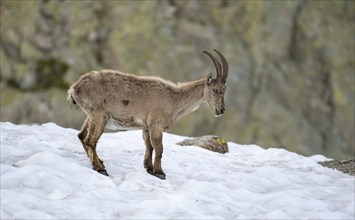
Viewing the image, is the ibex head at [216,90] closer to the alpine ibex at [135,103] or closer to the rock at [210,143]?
the alpine ibex at [135,103]

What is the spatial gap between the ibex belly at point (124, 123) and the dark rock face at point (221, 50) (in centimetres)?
4945

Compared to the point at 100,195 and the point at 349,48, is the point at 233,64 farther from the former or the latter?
the point at 100,195

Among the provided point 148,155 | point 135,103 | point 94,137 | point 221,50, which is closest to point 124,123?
point 135,103

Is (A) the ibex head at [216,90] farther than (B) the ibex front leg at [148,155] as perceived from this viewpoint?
Yes

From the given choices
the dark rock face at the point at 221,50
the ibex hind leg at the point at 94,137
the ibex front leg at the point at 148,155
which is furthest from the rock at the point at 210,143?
the dark rock face at the point at 221,50

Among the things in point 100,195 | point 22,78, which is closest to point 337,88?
point 22,78

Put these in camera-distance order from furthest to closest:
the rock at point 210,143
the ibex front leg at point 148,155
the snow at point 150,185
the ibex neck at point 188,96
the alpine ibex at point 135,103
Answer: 1. the rock at point 210,143
2. the ibex neck at point 188,96
3. the ibex front leg at point 148,155
4. the alpine ibex at point 135,103
5. the snow at point 150,185

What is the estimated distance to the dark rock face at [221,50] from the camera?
211 feet

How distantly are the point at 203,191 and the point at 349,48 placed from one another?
63.8 meters

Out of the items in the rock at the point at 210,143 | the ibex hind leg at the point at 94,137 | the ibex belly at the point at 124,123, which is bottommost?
the rock at the point at 210,143

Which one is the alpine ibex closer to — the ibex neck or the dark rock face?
the ibex neck

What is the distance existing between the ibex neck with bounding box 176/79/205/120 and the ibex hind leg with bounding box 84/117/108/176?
214 cm

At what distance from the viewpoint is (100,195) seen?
10.4 m

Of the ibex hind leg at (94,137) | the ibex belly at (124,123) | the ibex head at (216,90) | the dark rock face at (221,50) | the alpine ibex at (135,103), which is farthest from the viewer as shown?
the dark rock face at (221,50)
